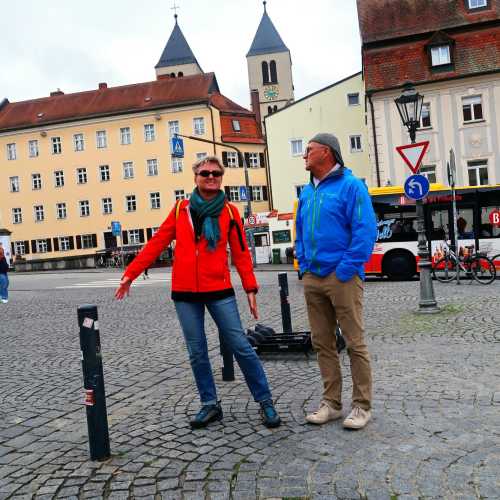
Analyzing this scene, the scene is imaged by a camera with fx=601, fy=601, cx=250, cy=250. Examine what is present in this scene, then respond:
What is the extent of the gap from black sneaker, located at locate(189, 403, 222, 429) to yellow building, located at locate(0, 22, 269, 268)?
160ft

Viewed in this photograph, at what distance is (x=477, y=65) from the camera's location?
30500 mm

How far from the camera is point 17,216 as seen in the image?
57.4 metres

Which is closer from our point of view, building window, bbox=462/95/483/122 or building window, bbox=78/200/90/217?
A: building window, bbox=462/95/483/122

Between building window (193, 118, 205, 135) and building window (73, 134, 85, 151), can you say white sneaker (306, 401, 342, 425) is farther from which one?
building window (73, 134, 85, 151)

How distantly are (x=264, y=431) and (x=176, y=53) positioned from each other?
87.2m

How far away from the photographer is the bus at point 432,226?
1839 centimetres

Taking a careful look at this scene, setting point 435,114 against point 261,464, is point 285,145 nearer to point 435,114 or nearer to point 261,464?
point 435,114

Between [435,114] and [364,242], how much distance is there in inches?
1179

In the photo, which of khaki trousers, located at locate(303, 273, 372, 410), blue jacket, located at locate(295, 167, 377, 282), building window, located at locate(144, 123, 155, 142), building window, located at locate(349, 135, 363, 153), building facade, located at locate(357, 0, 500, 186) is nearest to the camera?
blue jacket, located at locate(295, 167, 377, 282)

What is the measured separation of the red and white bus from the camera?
1839 cm

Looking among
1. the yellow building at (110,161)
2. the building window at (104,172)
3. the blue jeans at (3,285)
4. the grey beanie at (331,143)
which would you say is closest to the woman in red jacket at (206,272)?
the grey beanie at (331,143)

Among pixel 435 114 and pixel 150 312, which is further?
pixel 435 114

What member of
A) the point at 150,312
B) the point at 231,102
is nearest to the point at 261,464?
the point at 150,312

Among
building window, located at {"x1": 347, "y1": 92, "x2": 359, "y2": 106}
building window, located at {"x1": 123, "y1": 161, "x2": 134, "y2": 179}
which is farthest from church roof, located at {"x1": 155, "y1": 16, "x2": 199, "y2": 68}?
building window, located at {"x1": 347, "y1": 92, "x2": 359, "y2": 106}
